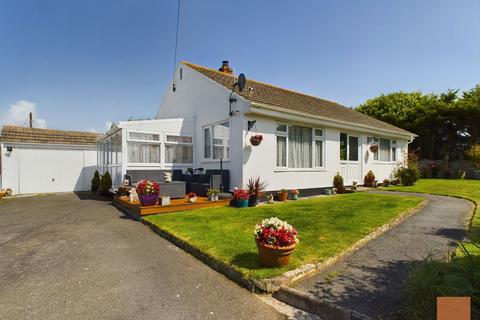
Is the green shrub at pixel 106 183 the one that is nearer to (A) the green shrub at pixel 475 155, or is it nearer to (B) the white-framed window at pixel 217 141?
(B) the white-framed window at pixel 217 141

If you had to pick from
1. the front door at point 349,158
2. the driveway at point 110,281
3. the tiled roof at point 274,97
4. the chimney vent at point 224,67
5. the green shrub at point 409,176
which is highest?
the chimney vent at point 224,67

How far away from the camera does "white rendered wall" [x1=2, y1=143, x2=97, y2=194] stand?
16.0m

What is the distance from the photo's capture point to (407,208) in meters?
7.96

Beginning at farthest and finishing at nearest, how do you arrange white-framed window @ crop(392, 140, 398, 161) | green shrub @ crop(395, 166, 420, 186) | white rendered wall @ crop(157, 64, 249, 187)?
white-framed window @ crop(392, 140, 398, 161)
green shrub @ crop(395, 166, 420, 186)
white rendered wall @ crop(157, 64, 249, 187)

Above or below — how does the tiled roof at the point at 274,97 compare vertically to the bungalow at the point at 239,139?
above

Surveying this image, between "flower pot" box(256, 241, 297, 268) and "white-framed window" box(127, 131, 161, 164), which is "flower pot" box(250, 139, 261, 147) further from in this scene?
"flower pot" box(256, 241, 297, 268)

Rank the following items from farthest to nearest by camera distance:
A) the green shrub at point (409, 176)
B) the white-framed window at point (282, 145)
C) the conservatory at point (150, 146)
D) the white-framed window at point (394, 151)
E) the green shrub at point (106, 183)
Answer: the white-framed window at point (394, 151)
the green shrub at point (409, 176)
the green shrub at point (106, 183)
the conservatory at point (150, 146)
the white-framed window at point (282, 145)

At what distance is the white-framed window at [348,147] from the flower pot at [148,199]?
9652 millimetres

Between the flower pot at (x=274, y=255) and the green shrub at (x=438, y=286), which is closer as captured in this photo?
the green shrub at (x=438, y=286)

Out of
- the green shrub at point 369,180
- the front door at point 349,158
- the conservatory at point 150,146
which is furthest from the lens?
the green shrub at point 369,180

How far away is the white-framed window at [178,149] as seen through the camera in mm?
12102

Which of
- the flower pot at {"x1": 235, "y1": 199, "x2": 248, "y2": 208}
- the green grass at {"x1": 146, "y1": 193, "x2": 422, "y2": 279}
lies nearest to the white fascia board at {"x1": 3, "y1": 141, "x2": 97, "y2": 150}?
the green grass at {"x1": 146, "y1": 193, "x2": 422, "y2": 279}

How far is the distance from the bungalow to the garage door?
537 centimetres

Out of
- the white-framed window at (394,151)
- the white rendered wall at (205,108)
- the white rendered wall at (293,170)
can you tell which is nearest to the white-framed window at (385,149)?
the white-framed window at (394,151)
